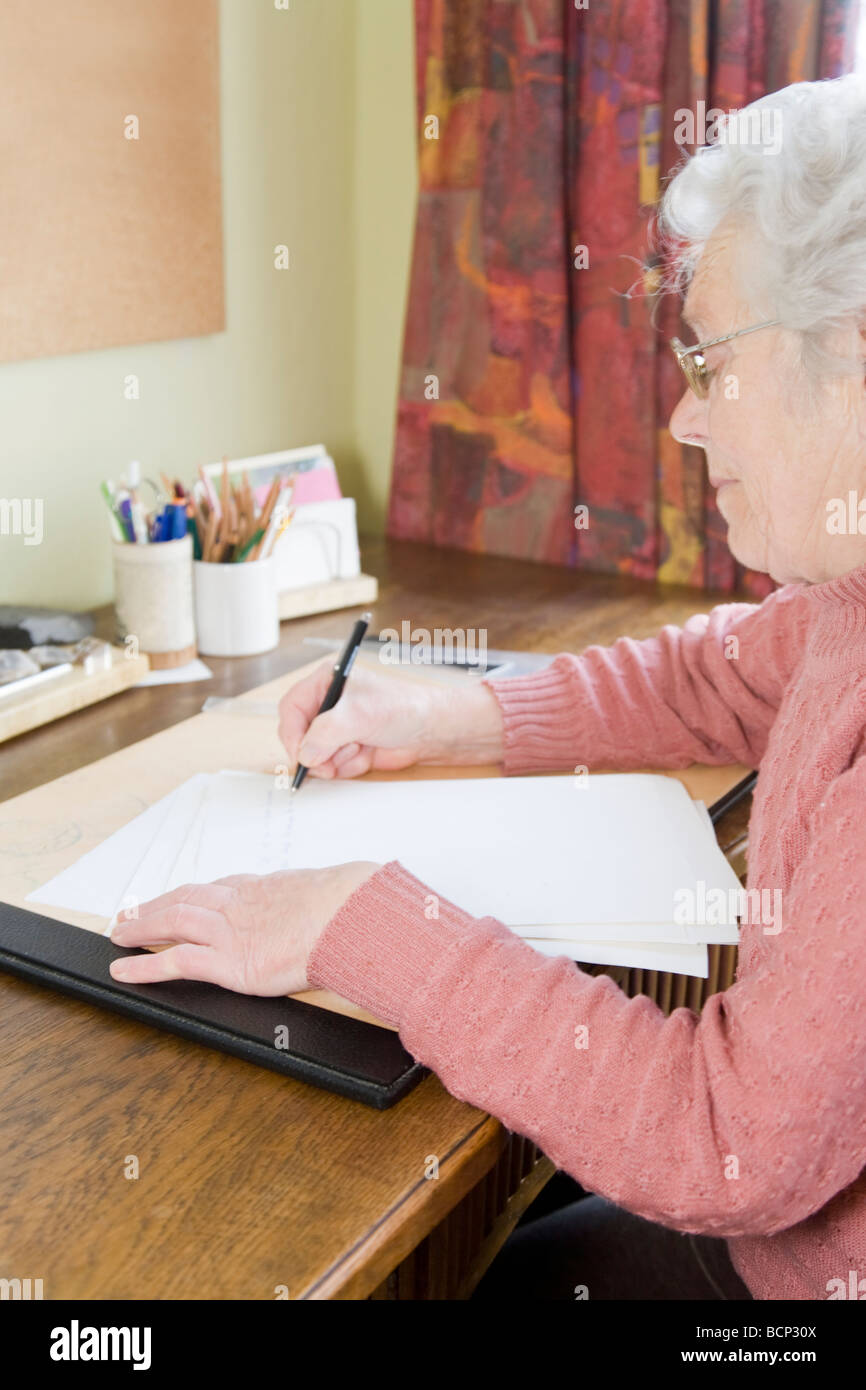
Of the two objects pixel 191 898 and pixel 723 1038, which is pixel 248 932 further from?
pixel 723 1038

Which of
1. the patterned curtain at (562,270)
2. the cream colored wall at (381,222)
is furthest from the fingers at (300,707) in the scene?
the cream colored wall at (381,222)

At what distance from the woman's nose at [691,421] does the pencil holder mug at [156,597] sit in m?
0.63

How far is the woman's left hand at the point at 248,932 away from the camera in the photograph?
0.80 metres

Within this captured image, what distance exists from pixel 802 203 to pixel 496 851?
1.55 feet

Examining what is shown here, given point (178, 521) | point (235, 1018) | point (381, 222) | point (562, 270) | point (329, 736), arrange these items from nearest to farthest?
point (235, 1018) → point (329, 736) → point (178, 521) → point (562, 270) → point (381, 222)

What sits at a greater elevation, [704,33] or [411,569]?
[704,33]

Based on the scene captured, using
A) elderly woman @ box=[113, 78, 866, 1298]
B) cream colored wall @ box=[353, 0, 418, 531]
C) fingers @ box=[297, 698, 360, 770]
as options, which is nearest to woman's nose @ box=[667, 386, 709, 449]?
elderly woman @ box=[113, 78, 866, 1298]

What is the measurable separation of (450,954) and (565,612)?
0.94 meters

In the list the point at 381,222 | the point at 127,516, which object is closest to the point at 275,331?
the point at 381,222

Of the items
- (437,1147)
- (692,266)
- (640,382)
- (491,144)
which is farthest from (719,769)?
(491,144)

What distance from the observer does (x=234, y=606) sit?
146 cm

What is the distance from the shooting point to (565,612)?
1.65m

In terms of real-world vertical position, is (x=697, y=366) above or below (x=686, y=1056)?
above
